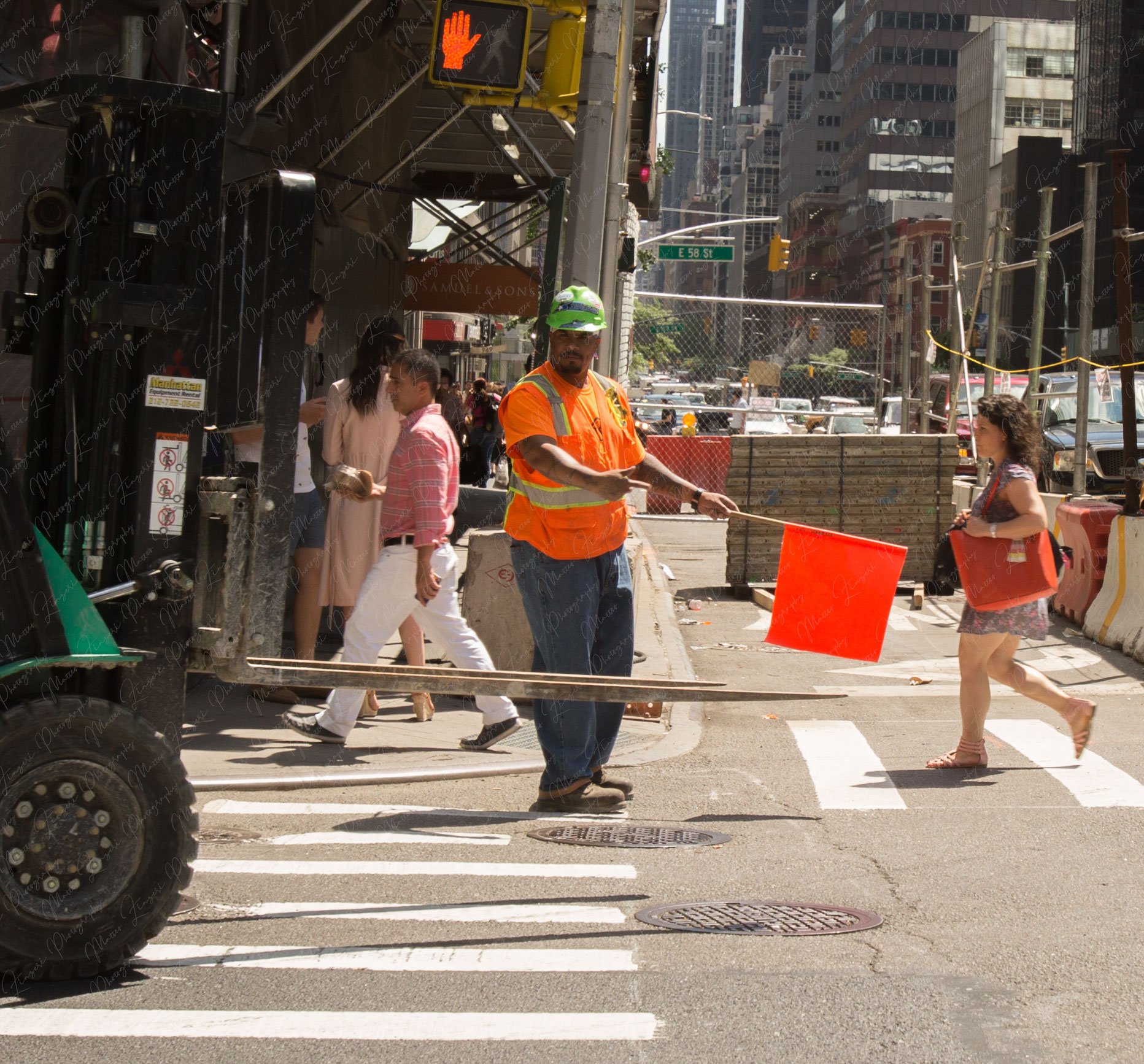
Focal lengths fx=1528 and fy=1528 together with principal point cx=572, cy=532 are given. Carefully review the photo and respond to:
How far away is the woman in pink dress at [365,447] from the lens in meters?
8.49

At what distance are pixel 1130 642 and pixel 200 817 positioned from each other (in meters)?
7.74

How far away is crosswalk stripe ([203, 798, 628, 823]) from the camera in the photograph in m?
6.46

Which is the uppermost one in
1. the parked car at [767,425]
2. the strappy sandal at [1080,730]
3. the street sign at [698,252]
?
the street sign at [698,252]

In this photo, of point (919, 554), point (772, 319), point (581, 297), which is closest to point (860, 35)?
point (772, 319)

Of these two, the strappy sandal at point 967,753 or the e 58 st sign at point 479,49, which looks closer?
the strappy sandal at point 967,753

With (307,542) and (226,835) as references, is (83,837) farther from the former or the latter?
(307,542)

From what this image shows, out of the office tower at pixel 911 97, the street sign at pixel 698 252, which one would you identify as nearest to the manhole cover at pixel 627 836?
the street sign at pixel 698 252

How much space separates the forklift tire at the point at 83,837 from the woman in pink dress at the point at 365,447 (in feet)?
13.6

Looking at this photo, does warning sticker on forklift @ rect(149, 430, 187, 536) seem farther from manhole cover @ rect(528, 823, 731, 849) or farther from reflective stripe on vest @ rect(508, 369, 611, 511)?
manhole cover @ rect(528, 823, 731, 849)

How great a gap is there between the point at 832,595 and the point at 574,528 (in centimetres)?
141

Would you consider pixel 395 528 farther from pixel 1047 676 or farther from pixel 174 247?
pixel 1047 676

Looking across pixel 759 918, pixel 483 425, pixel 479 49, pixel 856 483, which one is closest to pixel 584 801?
pixel 759 918

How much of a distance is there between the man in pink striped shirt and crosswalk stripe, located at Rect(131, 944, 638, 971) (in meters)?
3.06

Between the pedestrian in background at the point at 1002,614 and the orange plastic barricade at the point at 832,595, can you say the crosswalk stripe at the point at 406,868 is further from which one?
the pedestrian in background at the point at 1002,614
